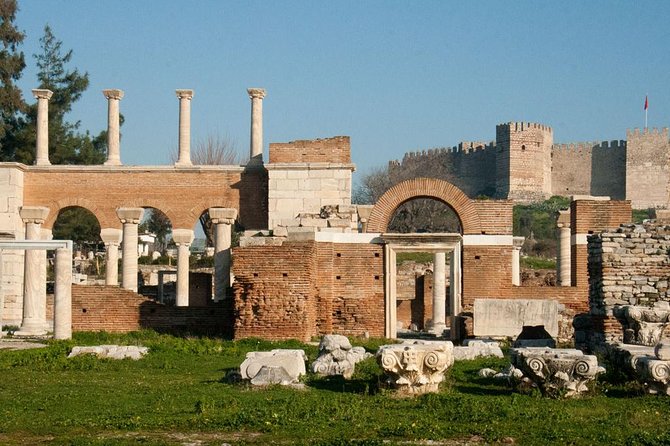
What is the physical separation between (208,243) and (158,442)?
157 feet

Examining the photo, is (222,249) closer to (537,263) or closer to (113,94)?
(113,94)

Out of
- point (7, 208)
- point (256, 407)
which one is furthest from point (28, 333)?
point (256, 407)

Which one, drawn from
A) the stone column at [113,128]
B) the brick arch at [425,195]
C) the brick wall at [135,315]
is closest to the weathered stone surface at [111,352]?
the brick wall at [135,315]

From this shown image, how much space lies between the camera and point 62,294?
978 inches

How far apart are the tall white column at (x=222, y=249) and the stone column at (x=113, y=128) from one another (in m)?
4.81

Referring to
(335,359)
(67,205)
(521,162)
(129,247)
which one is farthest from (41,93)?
(521,162)

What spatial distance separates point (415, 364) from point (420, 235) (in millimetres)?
12422

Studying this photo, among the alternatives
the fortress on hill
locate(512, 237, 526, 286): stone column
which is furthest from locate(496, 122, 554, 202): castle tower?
locate(512, 237, 526, 286): stone column

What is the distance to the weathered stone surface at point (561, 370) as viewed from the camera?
13703 mm

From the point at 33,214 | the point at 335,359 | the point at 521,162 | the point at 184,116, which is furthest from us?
the point at 521,162

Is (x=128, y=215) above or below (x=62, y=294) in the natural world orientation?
above

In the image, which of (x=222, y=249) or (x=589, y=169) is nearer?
(x=222, y=249)

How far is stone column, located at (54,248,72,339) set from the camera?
2481 cm

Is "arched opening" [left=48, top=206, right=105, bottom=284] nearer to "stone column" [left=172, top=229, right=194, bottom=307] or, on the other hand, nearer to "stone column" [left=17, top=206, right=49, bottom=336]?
"stone column" [left=172, top=229, right=194, bottom=307]
